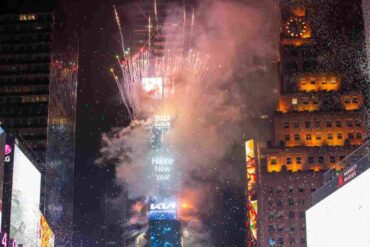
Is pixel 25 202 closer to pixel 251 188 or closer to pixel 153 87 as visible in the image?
pixel 153 87

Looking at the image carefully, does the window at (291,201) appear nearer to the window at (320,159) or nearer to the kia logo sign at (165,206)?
the window at (320,159)

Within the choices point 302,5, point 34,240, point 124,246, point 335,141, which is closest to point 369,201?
point 34,240

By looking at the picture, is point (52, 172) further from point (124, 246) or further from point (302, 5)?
point (302, 5)

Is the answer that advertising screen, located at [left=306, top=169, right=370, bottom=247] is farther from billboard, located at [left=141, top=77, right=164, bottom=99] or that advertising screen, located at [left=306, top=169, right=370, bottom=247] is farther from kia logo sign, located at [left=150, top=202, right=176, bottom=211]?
kia logo sign, located at [left=150, top=202, right=176, bottom=211]

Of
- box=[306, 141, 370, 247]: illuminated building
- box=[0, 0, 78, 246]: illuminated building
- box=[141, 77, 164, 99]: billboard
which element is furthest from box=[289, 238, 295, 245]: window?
box=[306, 141, 370, 247]: illuminated building

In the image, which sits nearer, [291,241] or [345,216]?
[345,216]

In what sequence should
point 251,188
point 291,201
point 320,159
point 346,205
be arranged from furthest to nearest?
point 320,159 < point 291,201 < point 251,188 < point 346,205

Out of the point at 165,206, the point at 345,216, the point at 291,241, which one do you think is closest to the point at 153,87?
the point at 165,206
